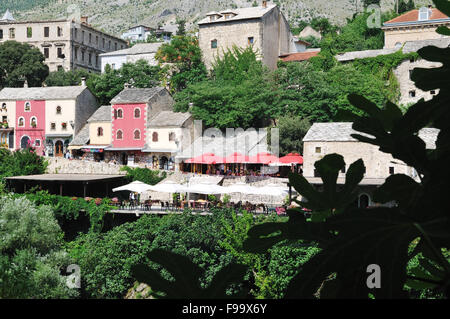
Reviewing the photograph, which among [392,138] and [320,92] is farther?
[320,92]

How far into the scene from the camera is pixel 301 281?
132 centimetres

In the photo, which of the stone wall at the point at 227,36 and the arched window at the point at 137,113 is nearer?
the arched window at the point at 137,113

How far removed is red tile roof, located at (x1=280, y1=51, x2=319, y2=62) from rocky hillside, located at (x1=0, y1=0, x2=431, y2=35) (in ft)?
228

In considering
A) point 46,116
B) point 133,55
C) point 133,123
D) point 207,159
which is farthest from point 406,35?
point 46,116

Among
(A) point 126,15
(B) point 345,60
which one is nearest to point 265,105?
(B) point 345,60

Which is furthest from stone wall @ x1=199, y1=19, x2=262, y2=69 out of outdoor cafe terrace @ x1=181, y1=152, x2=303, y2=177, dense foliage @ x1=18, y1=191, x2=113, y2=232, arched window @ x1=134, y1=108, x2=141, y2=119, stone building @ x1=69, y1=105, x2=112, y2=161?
dense foliage @ x1=18, y1=191, x2=113, y2=232

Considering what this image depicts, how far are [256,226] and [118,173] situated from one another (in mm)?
33549

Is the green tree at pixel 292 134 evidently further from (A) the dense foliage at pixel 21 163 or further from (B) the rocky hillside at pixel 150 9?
(B) the rocky hillside at pixel 150 9

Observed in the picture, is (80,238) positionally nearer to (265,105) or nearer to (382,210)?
(265,105)

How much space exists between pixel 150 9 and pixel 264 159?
130643 mm

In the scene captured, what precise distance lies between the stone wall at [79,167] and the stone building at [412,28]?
2481 centimetres

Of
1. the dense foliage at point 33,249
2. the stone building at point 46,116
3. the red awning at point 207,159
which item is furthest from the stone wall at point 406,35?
the dense foliage at point 33,249

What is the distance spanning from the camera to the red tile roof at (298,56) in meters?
41.8

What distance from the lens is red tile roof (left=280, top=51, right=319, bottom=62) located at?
41812 millimetres
